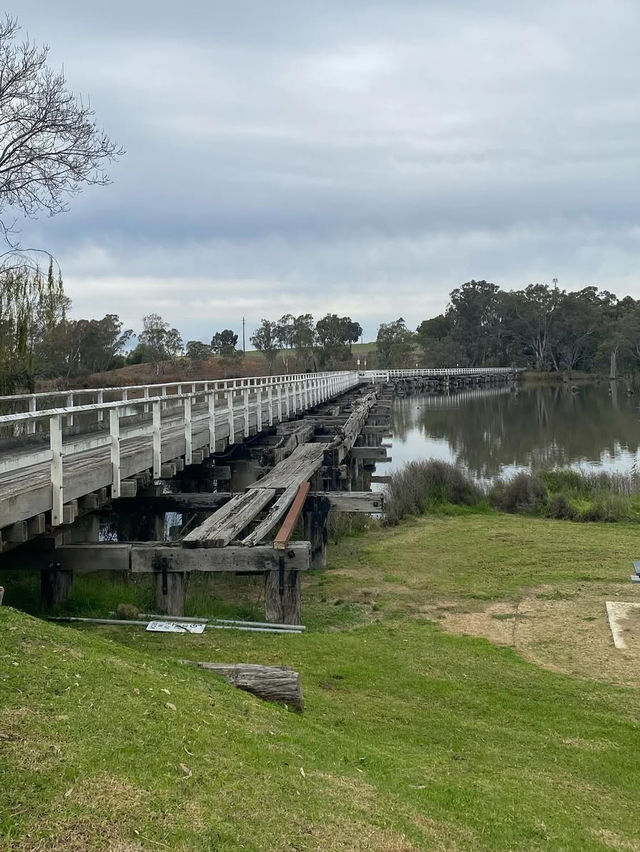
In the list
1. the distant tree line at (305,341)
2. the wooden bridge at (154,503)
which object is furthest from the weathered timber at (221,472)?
the distant tree line at (305,341)

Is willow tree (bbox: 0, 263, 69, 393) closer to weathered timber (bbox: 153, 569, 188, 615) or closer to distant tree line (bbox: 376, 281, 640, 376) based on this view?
weathered timber (bbox: 153, 569, 188, 615)

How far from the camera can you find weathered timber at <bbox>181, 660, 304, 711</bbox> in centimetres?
552

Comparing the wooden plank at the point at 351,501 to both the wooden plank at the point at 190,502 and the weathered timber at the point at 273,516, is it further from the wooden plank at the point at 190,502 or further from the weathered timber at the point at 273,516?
the weathered timber at the point at 273,516

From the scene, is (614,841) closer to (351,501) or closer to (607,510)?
(351,501)

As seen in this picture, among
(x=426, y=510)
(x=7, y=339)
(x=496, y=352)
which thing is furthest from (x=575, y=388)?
(x=7, y=339)

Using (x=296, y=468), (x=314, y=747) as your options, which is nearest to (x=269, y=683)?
(x=314, y=747)

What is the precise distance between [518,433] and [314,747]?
3953 centimetres

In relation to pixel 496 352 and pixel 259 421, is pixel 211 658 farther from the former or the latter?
pixel 496 352

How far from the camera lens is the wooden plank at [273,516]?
871 centimetres

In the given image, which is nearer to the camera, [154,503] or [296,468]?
[154,503]

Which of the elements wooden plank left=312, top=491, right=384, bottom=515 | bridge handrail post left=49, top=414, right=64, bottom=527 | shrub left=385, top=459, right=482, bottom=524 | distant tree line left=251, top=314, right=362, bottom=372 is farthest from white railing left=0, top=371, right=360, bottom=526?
distant tree line left=251, top=314, right=362, bottom=372

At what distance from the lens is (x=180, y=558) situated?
8.29 meters

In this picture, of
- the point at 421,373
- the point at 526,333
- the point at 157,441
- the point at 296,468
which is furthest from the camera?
the point at 526,333

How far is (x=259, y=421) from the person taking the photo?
61.2 feet
